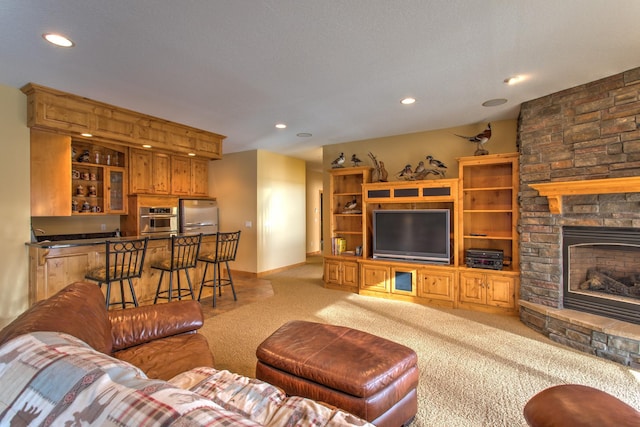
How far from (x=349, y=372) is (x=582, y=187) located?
2.87m

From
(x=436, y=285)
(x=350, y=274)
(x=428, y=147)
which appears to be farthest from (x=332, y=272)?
(x=428, y=147)

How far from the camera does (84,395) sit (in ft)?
2.33

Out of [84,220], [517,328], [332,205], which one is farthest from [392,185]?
[84,220]

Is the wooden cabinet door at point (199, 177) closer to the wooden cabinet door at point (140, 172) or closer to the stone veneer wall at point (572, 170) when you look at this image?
the wooden cabinet door at point (140, 172)

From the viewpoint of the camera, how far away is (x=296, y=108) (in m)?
3.79

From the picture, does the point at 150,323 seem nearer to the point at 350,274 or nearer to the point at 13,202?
the point at 13,202

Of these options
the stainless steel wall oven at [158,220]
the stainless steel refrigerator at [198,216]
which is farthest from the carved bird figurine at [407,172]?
the stainless steel wall oven at [158,220]

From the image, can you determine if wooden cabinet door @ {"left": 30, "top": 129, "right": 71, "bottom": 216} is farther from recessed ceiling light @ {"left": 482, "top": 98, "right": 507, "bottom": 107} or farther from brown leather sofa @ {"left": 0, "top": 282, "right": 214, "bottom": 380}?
recessed ceiling light @ {"left": 482, "top": 98, "right": 507, "bottom": 107}

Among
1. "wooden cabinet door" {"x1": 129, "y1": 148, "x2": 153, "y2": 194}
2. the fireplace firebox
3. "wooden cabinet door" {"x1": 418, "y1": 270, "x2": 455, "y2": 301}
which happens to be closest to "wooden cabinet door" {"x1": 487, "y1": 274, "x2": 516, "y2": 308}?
"wooden cabinet door" {"x1": 418, "y1": 270, "x2": 455, "y2": 301}

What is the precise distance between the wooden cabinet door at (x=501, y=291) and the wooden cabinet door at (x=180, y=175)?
5.37 m

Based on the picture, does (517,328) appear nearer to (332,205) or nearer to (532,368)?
(532,368)

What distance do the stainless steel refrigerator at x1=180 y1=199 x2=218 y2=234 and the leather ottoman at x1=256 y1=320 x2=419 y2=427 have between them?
450 cm

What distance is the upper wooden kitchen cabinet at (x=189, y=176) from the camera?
5.91m

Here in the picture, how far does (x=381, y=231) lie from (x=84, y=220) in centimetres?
482
